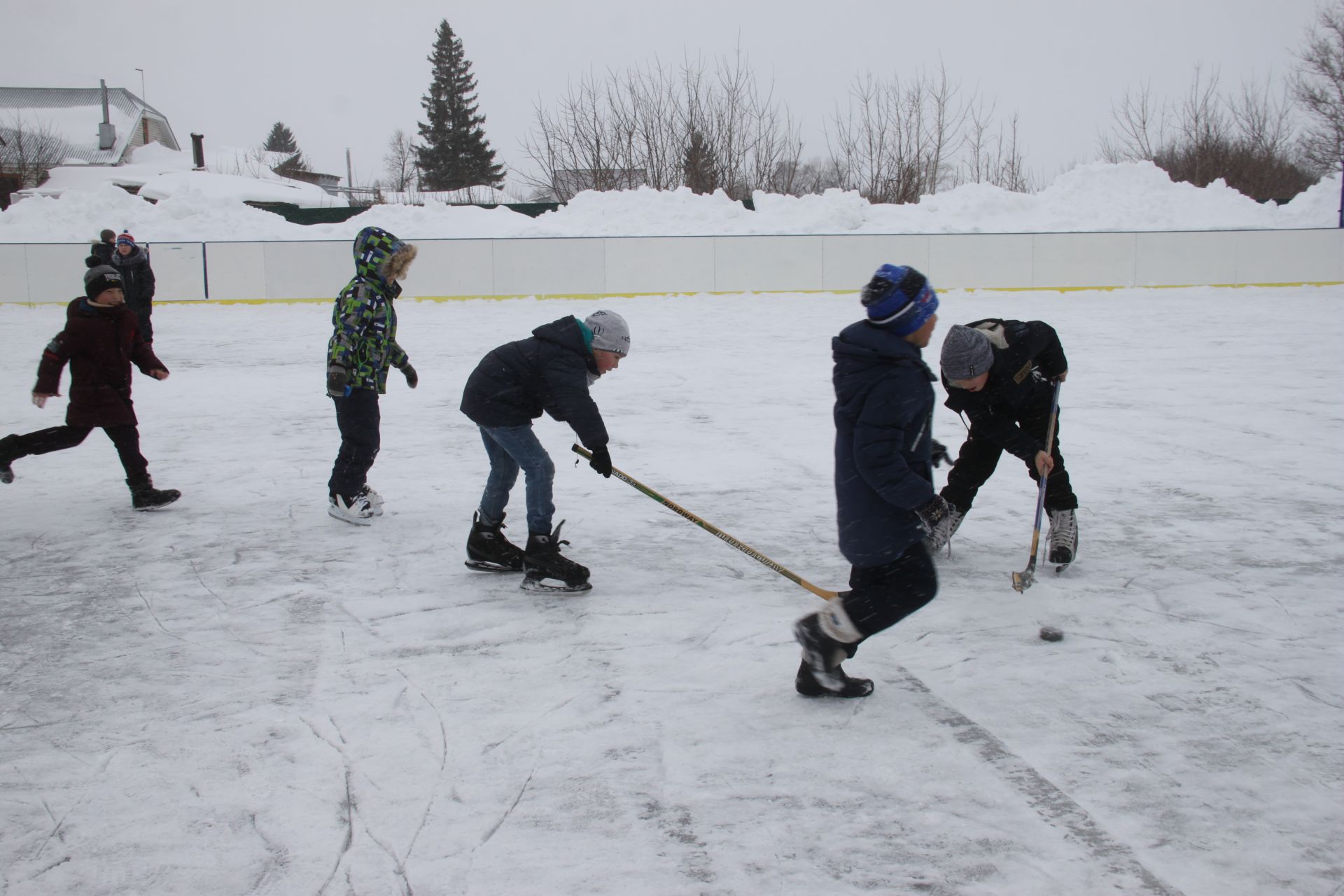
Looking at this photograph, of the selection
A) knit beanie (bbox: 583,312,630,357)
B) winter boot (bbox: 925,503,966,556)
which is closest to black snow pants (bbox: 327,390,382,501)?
knit beanie (bbox: 583,312,630,357)

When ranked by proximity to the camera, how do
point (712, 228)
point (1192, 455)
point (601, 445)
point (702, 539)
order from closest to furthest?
1. point (601, 445)
2. point (702, 539)
3. point (1192, 455)
4. point (712, 228)

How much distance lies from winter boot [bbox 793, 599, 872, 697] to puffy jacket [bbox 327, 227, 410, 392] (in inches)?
101

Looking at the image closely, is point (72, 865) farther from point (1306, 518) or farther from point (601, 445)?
point (1306, 518)

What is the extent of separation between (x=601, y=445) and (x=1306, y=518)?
341 centimetres

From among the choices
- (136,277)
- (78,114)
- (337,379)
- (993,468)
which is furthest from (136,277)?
(78,114)

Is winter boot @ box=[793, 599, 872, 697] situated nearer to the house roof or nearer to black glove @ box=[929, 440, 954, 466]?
black glove @ box=[929, 440, 954, 466]

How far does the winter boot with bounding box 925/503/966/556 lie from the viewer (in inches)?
170

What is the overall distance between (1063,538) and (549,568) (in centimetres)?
201

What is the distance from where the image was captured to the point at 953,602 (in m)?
3.81

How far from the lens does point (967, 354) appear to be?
3566 mm

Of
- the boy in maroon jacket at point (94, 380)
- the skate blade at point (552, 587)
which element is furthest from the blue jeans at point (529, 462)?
the boy in maroon jacket at point (94, 380)

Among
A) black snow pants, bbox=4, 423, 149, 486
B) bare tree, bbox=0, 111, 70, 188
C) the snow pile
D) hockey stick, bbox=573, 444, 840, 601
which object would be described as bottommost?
hockey stick, bbox=573, 444, 840, 601

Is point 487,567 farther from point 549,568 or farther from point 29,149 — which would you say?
point 29,149

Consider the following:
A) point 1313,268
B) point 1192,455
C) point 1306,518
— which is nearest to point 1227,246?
point 1313,268
